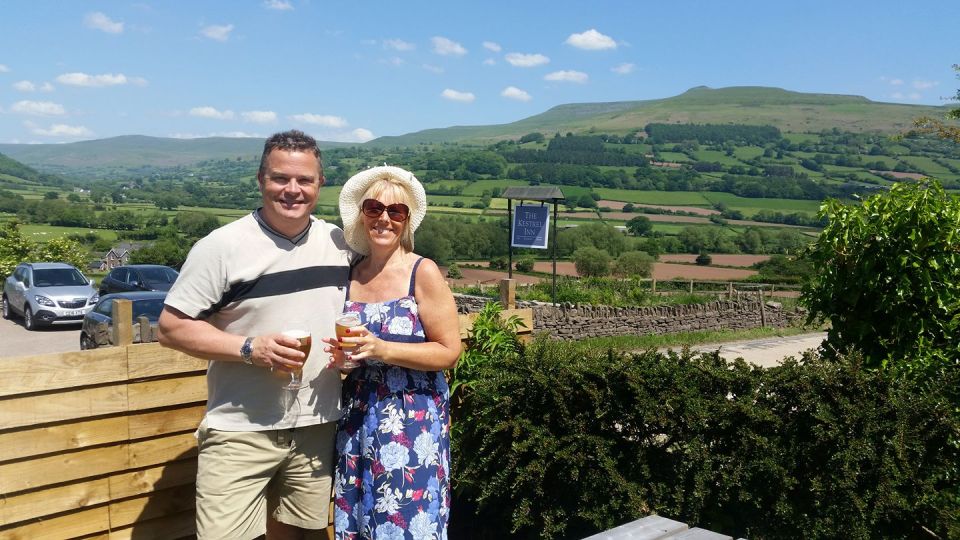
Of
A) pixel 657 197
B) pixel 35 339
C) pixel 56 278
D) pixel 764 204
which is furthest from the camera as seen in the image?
pixel 657 197

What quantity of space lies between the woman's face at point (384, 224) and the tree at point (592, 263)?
32341 millimetres

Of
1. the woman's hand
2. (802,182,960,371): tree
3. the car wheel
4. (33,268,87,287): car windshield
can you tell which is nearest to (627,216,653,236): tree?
(33,268,87,287): car windshield

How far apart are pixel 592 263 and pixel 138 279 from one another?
74.8 ft

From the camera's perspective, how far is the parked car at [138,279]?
18.3m

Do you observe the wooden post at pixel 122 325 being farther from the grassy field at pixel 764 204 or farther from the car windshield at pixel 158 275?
the grassy field at pixel 764 204

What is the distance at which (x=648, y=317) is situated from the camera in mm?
19938

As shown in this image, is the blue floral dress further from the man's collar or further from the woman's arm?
the man's collar

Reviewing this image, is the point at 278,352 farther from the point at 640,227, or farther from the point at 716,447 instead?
the point at 640,227

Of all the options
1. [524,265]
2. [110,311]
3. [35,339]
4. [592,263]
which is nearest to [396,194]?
[110,311]

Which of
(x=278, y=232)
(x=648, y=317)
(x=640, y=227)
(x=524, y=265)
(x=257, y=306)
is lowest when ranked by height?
(x=524, y=265)

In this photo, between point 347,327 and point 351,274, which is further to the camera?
point 351,274

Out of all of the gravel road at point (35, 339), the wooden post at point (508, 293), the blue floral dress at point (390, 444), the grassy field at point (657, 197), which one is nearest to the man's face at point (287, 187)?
the blue floral dress at point (390, 444)

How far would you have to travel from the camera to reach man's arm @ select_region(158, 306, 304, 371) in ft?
8.01

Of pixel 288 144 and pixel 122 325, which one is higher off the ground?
pixel 288 144
